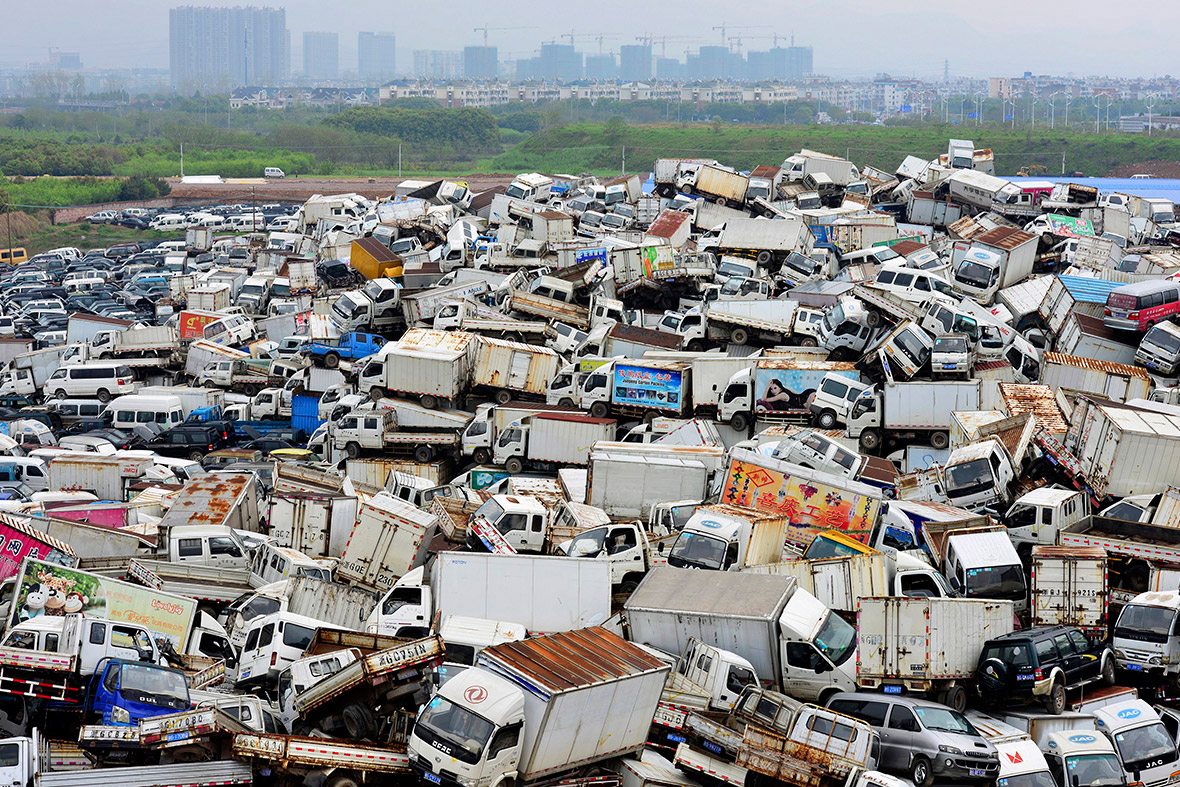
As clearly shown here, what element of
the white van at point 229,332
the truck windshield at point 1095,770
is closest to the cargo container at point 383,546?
the truck windshield at point 1095,770

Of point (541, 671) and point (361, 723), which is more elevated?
point (541, 671)

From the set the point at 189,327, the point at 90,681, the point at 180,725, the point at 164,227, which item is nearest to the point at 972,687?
the point at 180,725

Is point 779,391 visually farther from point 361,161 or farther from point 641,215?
point 361,161

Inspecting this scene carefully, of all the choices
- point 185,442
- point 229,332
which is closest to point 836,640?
point 185,442

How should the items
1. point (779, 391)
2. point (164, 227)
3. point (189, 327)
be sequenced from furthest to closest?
point (164, 227) < point (189, 327) < point (779, 391)

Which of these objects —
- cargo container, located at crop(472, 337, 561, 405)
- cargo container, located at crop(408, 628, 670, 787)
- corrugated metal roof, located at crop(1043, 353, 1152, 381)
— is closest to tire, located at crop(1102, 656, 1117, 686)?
cargo container, located at crop(408, 628, 670, 787)

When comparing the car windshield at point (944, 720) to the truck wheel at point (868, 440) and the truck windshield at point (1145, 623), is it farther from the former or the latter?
the truck wheel at point (868, 440)

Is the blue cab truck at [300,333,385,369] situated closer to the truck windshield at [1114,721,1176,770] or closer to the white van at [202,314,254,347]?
the white van at [202,314,254,347]
